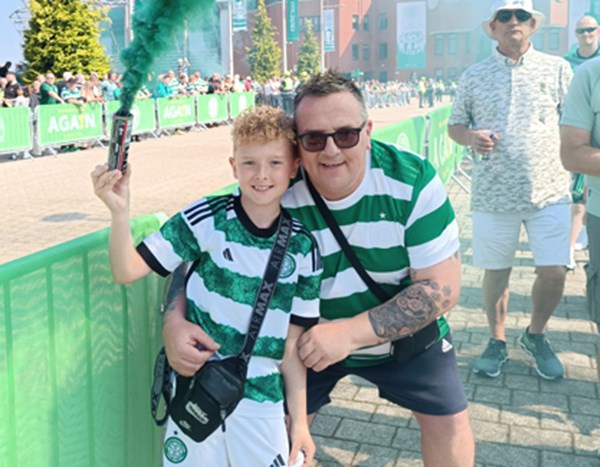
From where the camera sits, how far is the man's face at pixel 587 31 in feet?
19.9

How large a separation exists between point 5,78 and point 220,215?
15.4m

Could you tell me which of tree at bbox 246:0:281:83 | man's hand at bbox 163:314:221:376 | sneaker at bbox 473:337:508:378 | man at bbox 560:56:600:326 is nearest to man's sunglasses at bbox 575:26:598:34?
sneaker at bbox 473:337:508:378

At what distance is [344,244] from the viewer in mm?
2297

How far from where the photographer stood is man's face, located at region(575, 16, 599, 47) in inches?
239

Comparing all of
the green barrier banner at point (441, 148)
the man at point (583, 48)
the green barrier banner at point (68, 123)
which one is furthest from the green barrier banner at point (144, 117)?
the man at point (583, 48)

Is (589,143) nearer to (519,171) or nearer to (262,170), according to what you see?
(519,171)

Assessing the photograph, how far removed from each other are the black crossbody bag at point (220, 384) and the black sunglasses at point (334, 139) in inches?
11.5

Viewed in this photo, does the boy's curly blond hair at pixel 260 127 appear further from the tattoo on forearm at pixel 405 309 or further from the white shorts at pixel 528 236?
the white shorts at pixel 528 236

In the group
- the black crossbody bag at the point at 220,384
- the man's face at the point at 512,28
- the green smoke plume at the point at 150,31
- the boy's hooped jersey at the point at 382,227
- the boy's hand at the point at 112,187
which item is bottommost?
the black crossbody bag at the point at 220,384

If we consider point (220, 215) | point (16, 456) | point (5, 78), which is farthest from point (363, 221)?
point (5, 78)

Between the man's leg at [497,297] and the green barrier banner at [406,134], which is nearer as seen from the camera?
the man's leg at [497,297]

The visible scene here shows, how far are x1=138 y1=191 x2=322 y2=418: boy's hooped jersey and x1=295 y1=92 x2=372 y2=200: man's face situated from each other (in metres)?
0.21

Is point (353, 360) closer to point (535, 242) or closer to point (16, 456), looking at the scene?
point (16, 456)

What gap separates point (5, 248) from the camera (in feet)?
23.8
